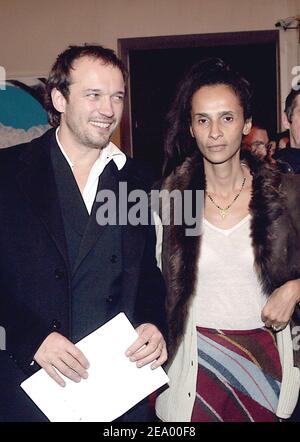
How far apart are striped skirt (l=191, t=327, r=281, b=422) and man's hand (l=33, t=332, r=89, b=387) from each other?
1.36 ft

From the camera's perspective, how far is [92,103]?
1.81m

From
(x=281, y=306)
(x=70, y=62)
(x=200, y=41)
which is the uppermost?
(x=200, y=41)

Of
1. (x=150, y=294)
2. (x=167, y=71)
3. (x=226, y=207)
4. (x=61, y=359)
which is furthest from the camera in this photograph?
(x=167, y=71)

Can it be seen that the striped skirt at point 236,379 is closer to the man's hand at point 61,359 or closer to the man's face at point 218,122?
the man's hand at point 61,359

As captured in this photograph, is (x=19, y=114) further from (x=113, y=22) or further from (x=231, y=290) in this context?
(x=231, y=290)

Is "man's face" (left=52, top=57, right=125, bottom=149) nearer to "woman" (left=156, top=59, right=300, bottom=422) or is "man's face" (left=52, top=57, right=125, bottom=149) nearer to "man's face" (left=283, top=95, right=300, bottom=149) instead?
"woman" (left=156, top=59, right=300, bottom=422)

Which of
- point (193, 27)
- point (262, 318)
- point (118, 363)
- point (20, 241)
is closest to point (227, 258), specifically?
point (262, 318)

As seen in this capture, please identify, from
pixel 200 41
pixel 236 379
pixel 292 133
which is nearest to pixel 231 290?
pixel 236 379

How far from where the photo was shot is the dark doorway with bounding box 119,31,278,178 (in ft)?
16.5

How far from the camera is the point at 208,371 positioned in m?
1.85

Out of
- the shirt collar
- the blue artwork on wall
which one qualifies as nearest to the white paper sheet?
the shirt collar

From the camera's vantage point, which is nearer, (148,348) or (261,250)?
(148,348)

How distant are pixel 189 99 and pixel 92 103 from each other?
0.38 meters

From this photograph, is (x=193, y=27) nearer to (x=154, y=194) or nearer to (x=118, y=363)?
(x=154, y=194)
